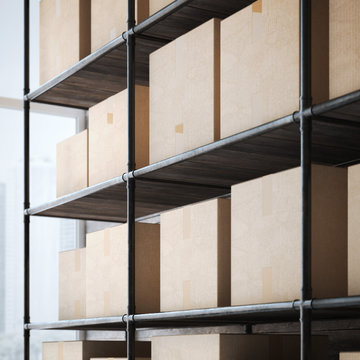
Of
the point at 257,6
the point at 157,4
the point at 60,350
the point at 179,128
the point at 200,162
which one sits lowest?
the point at 60,350

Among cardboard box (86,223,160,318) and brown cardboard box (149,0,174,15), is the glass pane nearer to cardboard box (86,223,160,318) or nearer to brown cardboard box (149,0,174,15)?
cardboard box (86,223,160,318)

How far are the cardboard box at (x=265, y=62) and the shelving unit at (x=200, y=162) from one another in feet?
0.19

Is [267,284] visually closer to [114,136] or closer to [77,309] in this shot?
[114,136]

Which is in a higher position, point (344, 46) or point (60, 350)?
point (344, 46)

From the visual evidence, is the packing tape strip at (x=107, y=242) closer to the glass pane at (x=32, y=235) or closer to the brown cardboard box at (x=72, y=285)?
the brown cardboard box at (x=72, y=285)

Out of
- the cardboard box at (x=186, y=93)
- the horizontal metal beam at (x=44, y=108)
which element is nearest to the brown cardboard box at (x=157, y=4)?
the cardboard box at (x=186, y=93)

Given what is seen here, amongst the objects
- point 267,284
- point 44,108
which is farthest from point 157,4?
point 44,108

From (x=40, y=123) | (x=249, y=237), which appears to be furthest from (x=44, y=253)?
(x=249, y=237)

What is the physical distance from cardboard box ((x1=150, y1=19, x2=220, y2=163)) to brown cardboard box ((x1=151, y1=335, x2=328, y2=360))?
1.76ft

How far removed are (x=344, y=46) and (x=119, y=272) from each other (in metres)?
1.15

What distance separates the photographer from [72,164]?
2816 millimetres

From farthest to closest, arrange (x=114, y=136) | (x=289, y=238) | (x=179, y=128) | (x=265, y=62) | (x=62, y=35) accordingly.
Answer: (x=62, y=35), (x=114, y=136), (x=179, y=128), (x=265, y=62), (x=289, y=238)

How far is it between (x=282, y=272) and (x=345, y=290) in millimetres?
153

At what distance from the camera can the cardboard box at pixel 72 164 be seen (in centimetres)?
274
